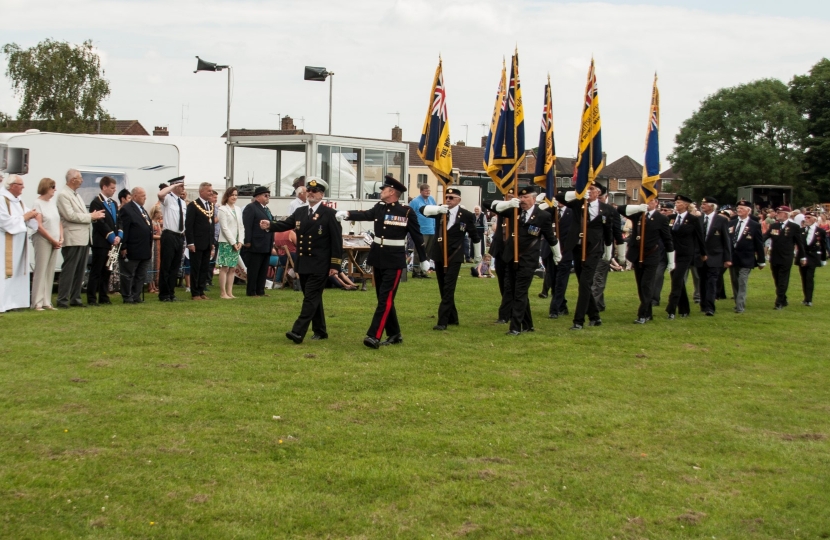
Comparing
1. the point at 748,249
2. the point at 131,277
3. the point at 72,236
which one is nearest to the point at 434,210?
the point at 131,277

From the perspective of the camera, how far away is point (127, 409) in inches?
298

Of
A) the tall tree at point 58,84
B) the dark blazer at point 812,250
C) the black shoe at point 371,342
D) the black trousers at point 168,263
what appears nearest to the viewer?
the black shoe at point 371,342

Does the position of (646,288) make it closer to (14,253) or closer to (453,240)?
(453,240)

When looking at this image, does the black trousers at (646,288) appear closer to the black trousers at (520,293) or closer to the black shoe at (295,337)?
→ the black trousers at (520,293)

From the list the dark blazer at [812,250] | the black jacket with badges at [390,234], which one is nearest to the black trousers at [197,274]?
the black jacket with badges at [390,234]

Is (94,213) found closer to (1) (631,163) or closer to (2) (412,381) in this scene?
(2) (412,381)

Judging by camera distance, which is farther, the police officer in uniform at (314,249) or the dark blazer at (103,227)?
the dark blazer at (103,227)

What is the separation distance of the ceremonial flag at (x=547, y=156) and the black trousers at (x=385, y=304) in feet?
14.7

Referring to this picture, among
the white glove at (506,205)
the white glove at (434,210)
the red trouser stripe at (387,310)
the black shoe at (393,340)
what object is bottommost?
the black shoe at (393,340)

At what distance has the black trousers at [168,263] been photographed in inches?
599

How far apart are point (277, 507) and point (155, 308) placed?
9.33 metres

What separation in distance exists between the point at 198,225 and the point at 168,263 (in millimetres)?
836

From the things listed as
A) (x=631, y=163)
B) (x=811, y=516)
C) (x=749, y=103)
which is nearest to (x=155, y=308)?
(x=811, y=516)

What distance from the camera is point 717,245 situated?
52.7 ft
